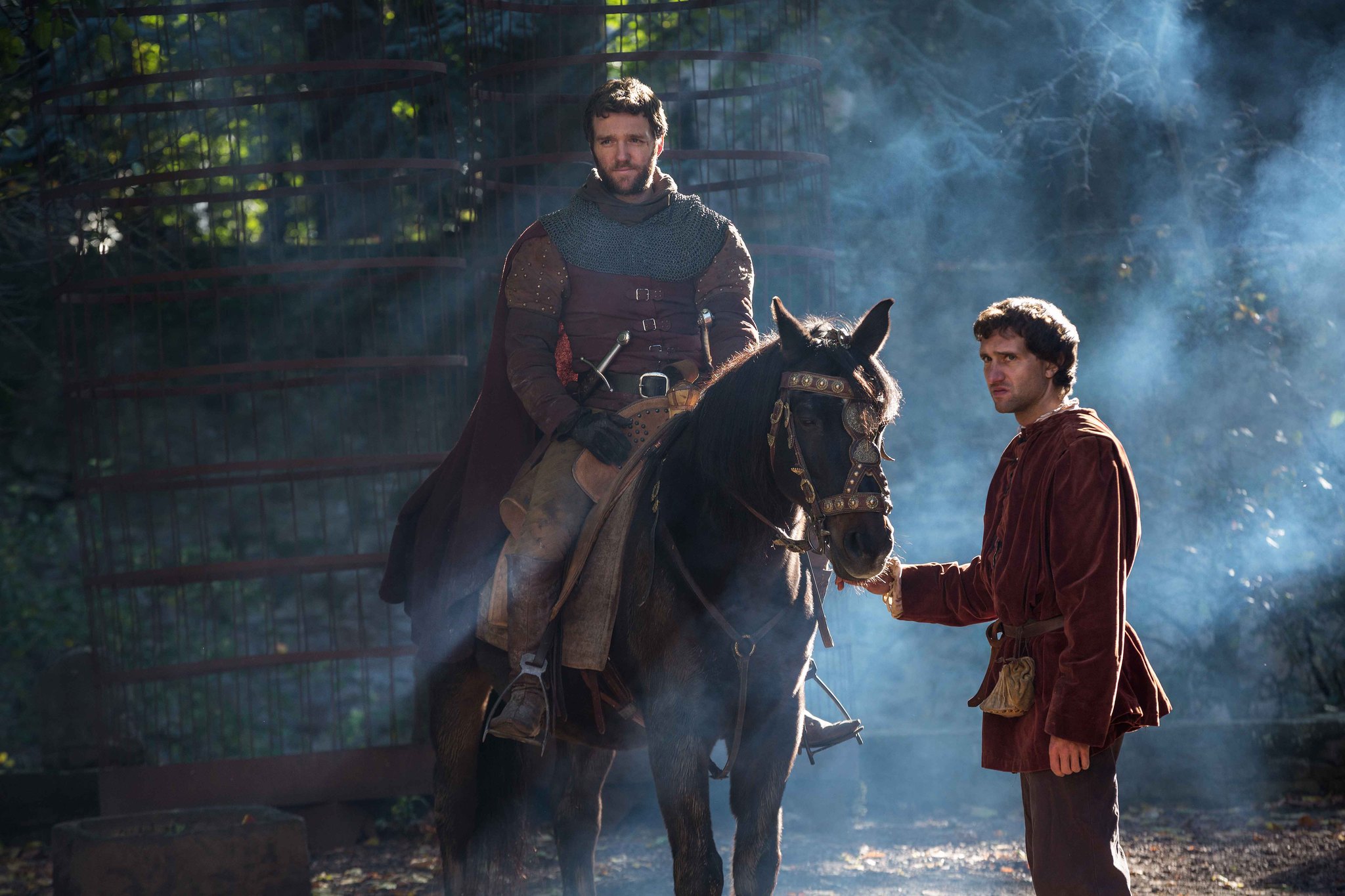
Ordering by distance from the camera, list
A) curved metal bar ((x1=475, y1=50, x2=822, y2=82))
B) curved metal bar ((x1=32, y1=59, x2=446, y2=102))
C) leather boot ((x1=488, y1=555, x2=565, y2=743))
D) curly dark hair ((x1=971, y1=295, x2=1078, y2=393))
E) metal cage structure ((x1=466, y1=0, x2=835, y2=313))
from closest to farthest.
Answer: curly dark hair ((x1=971, y1=295, x2=1078, y2=393))
leather boot ((x1=488, y1=555, x2=565, y2=743))
curved metal bar ((x1=32, y1=59, x2=446, y2=102))
curved metal bar ((x1=475, y1=50, x2=822, y2=82))
metal cage structure ((x1=466, y1=0, x2=835, y2=313))

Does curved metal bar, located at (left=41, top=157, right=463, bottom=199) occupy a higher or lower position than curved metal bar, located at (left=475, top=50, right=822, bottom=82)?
lower

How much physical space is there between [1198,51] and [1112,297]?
180 cm

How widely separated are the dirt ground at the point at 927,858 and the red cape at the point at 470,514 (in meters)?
2.11

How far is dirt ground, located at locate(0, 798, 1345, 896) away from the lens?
5.56 meters

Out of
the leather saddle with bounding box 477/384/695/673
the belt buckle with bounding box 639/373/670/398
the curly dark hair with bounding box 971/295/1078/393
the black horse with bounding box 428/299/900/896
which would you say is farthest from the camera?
the belt buckle with bounding box 639/373/670/398

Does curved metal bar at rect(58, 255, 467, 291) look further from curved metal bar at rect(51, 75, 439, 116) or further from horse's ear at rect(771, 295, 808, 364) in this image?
horse's ear at rect(771, 295, 808, 364)

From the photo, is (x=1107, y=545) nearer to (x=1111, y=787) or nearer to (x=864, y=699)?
(x=1111, y=787)

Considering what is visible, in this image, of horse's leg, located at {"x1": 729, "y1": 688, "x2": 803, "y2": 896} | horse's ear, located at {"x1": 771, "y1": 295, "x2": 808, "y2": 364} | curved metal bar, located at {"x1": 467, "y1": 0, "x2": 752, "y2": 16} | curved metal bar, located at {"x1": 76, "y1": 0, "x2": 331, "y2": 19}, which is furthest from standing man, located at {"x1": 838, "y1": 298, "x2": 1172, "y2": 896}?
curved metal bar, located at {"x1": 76, "y1": 0, "x2": 331, "y2": 19}

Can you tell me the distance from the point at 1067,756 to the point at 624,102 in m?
2.42

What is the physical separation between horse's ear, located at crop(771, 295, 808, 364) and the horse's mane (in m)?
0.02

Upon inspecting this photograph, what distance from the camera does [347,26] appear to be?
7871 mm

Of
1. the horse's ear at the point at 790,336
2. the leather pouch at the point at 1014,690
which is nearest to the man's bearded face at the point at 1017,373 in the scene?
the horse's ear at the point at 790,336

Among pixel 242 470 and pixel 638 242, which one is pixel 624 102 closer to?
pixel 638 242

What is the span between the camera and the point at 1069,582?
2.84 m
